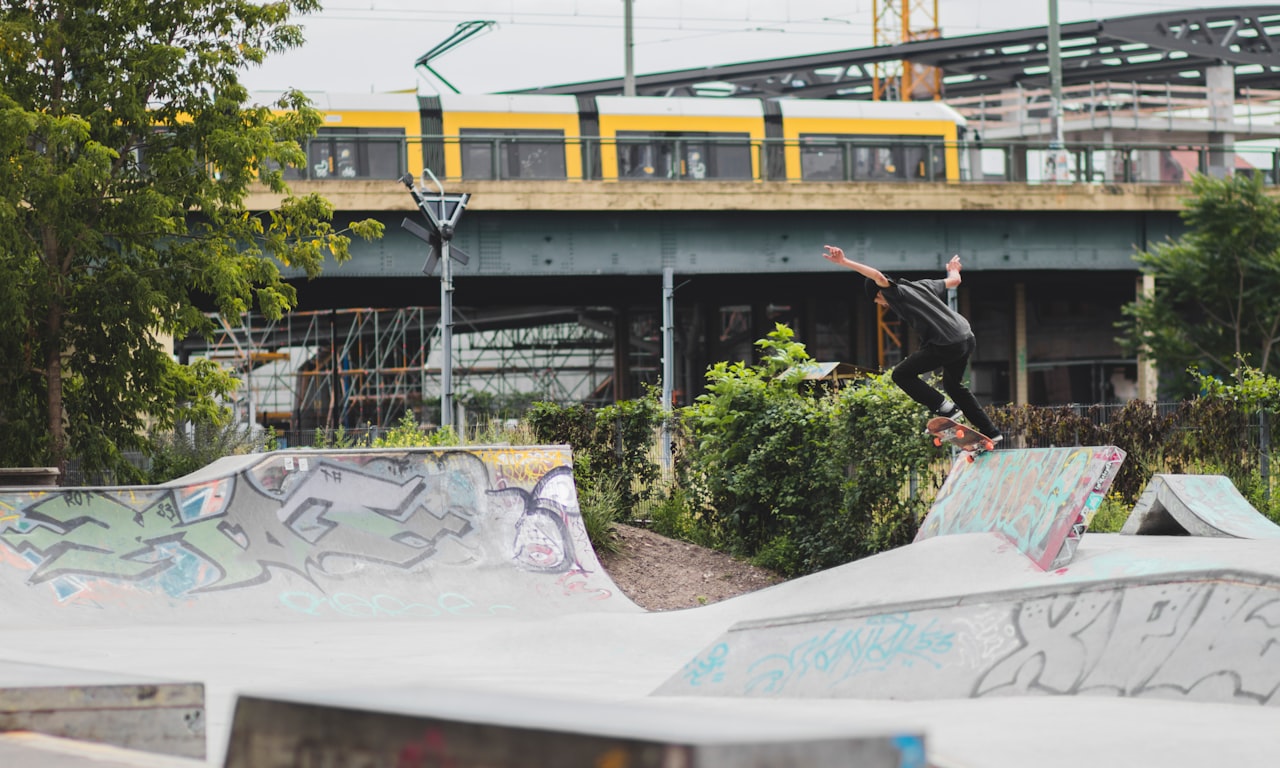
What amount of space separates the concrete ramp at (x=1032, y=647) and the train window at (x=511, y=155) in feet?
71.7

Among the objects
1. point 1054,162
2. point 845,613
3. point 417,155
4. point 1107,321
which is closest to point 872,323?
point 1107,321

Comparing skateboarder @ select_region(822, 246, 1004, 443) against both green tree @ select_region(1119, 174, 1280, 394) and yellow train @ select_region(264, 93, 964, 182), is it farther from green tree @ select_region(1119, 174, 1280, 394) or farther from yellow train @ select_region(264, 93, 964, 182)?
green tree @ select_region(1119, 174, 1280, 394)

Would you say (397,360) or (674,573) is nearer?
(674,573)

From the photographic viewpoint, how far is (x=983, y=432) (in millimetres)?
11859

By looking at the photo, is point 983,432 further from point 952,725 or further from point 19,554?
point 19,554

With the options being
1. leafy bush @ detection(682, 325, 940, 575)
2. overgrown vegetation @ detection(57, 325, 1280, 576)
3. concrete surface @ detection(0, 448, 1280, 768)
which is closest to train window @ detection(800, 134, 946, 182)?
overgrown vegetation @ detection(57, 325, 1280, 576)

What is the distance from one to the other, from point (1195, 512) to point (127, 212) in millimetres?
12072

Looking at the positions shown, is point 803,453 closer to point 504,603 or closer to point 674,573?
point 674,573

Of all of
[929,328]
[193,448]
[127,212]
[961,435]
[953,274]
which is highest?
[127,212]

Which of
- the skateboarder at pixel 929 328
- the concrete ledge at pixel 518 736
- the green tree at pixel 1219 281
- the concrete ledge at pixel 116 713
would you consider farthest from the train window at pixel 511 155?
the concrete ledge at pixel 518 736

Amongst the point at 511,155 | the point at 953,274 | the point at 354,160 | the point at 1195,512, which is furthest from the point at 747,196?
the point at 1195,512

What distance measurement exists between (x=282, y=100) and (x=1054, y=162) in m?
21.9

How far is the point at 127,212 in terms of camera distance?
52.5 feet

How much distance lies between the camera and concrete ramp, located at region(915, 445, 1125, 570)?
9922mm
